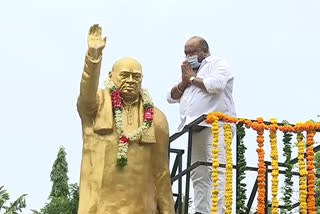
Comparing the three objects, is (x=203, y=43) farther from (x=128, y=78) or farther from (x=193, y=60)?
(x=128, y=78)

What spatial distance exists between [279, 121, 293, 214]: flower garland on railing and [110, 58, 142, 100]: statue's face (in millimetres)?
1843

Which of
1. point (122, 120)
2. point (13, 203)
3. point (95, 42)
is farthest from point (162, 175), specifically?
point (13, 203)

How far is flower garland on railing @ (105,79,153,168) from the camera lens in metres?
8.02

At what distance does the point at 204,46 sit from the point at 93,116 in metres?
1.98

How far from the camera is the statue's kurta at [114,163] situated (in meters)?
7.93

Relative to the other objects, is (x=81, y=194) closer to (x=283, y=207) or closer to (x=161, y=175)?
(x=161, y=175)

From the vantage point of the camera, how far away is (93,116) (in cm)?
818

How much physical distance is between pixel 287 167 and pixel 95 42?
106 inches

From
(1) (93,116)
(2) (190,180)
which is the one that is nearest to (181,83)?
(2) (190,180)

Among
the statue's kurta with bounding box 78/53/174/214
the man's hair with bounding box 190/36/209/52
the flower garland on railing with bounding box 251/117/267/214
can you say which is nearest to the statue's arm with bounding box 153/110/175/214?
the statue's kurta with bounding box 78/53/174/214

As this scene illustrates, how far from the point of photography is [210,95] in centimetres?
939

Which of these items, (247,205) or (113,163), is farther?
(247,205)

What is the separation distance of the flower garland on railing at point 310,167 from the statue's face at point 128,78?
210cm

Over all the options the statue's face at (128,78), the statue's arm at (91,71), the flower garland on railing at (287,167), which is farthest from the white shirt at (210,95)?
the statue's arm at (91,71)
